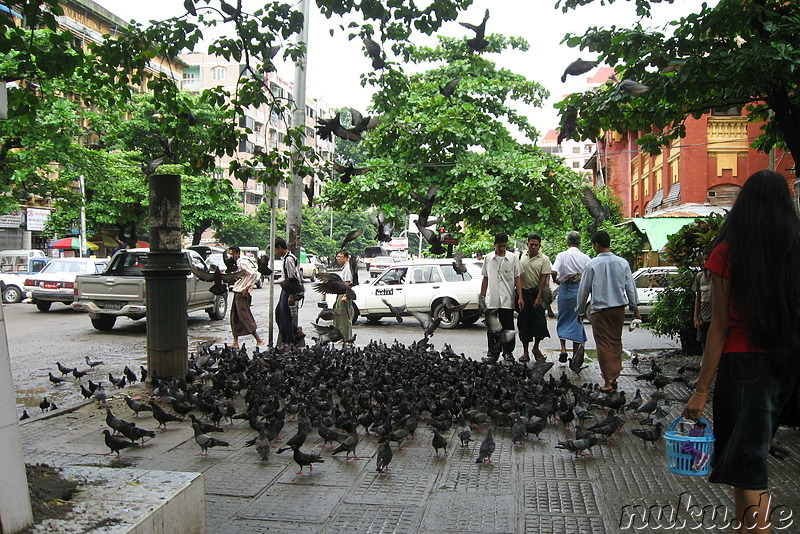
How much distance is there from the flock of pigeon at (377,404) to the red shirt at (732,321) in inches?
93.6

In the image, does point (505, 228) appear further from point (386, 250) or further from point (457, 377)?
point (386, 250)

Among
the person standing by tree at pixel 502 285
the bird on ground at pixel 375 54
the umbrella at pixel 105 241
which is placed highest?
the bird on ground at pixel 375 54

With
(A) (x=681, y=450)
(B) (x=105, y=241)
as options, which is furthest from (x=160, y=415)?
(B) (x=105, y=241)

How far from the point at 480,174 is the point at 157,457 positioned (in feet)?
53.5

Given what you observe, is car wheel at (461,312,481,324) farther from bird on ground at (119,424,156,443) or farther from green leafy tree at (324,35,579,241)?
bird on ground at (119,424,156,443)

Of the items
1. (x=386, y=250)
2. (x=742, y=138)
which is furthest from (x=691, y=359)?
(x=386, y=250)

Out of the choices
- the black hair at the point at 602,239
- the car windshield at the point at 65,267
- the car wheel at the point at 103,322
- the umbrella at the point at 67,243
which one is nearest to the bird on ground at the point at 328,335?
the black hair at the point at 602,239

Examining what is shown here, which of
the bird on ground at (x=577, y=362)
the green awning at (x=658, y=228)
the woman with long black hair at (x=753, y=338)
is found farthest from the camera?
the green awning at (x=658, y=228)

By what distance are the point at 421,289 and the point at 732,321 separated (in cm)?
1459

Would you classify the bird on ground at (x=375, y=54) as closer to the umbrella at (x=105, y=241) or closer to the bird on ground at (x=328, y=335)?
the bird on ground at (x=328, y=335)

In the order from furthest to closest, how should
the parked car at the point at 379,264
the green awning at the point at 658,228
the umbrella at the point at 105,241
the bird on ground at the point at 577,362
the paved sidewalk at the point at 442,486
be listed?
the parked car at the point at 379,264
the umbrella at the point at 105,241
the green awning at the point at 658,228
the bird on ground at the point at 577,362
the paved sidewalk at the point at 442,486

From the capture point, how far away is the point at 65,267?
70.1 ft

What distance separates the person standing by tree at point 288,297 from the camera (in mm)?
11297

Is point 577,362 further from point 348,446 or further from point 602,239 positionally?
point 348,446
